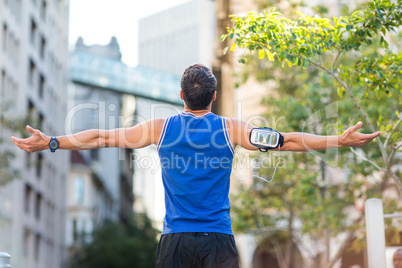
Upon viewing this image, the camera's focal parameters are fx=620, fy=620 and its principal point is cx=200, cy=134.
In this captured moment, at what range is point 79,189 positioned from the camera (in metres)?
62.7

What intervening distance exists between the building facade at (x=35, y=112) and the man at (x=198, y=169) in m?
16.1

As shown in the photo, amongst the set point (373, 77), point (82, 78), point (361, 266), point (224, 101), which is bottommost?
point (361, 266)

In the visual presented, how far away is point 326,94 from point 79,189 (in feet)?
162

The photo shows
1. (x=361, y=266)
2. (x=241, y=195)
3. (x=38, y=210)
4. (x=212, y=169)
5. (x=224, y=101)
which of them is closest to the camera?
(x=212, y=169)

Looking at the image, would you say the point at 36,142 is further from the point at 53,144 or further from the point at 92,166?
the point at 92,166

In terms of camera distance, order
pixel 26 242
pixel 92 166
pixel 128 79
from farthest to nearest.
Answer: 1. pixel 92 166
2. pixel 128 79
3. pixel 26 242

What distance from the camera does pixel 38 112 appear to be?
3928 cm

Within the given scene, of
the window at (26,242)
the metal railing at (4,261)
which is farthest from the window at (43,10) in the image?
the metal railing at (4,261)

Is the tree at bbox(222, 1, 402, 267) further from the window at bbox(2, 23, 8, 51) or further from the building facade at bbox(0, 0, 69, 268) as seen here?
the window at bbox(2, 23, 8, 51)

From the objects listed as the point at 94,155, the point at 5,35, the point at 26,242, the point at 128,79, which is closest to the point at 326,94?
the point at 5,35

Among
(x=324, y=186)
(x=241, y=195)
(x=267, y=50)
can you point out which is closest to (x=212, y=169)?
(x=267, y=50)

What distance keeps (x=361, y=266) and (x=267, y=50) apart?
20.5 m

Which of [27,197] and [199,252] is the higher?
[27,197]

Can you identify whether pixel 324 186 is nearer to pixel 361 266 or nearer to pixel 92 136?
pixel 361 266
